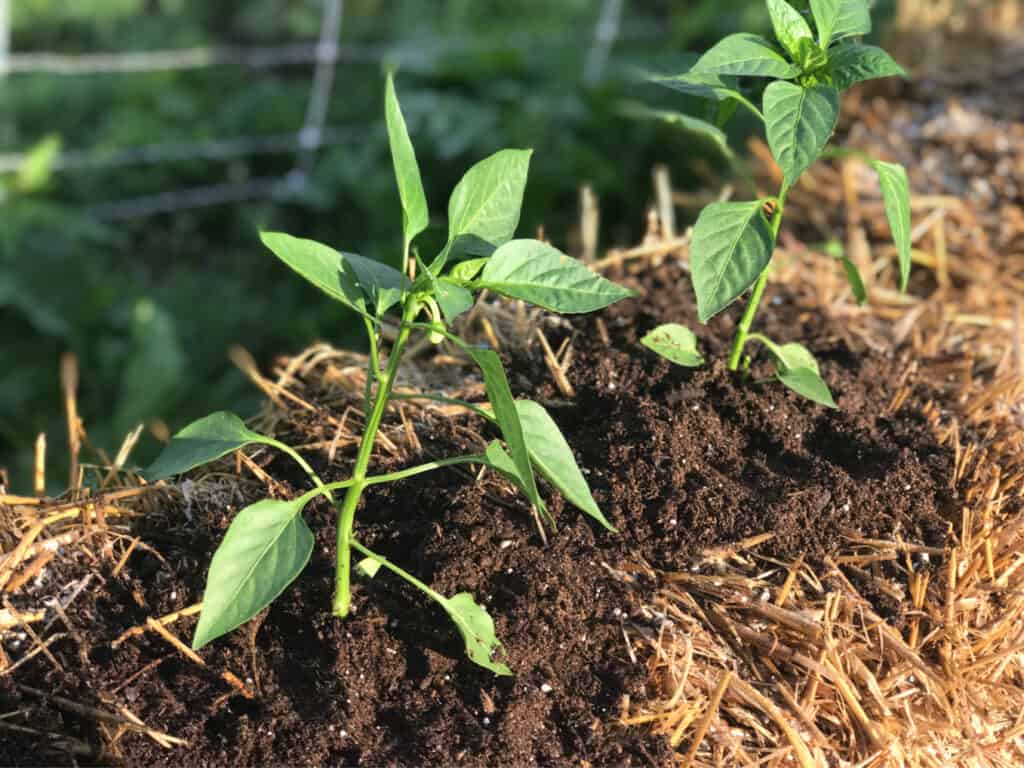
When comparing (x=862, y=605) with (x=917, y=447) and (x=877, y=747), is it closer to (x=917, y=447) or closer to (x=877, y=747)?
(x=877, y=747)

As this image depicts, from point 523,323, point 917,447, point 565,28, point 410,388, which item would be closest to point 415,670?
point 410,388

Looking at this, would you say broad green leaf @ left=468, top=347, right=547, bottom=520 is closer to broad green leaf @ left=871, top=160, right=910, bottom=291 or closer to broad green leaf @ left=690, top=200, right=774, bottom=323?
broad green leaf @ left=690, top=200, right=774, bottom=323

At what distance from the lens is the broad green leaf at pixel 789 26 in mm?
1430

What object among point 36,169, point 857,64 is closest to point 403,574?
point 857,64

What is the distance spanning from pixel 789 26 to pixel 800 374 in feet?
1.56

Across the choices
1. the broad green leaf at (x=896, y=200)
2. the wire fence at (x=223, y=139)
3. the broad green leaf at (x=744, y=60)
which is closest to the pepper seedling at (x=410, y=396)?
the broad green leaf at (x=744, y=60)

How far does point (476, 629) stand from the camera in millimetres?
1217

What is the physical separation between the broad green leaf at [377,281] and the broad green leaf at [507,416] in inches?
7.3

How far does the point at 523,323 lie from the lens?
1750mm

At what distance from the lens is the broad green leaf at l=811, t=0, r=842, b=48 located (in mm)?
1410

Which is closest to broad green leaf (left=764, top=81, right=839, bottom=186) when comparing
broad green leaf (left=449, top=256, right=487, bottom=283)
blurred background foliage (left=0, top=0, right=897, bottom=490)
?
broad green leaf (left=449, top=256, right=487, bottom=283)

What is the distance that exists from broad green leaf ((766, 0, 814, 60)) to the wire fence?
242cm

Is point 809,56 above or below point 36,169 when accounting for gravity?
above

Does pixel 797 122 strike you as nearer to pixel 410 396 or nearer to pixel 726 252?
pixel 726 252
